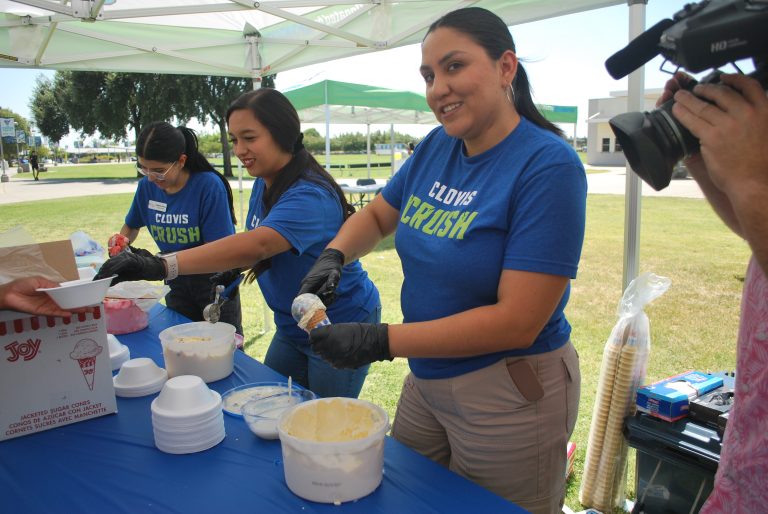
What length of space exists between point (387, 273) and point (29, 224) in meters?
8.66

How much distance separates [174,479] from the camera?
1108 mm

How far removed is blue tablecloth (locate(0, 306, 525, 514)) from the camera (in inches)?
39.8

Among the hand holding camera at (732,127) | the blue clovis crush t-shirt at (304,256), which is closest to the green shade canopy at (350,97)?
the blue clovis crush t-shirt at (304,256)

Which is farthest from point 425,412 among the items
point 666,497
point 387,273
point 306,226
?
point 387,273

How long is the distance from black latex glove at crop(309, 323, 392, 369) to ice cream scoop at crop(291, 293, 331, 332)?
66 millimetres

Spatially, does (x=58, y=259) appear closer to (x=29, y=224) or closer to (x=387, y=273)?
(x=387, y=273)

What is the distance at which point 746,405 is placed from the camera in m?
0.77

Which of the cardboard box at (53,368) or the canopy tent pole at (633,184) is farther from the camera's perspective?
the canopy tent pole at (633,184)

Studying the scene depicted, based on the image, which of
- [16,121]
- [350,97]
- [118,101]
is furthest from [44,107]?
[350,97]

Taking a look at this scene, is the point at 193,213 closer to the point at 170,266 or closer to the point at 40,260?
the point at 170,266

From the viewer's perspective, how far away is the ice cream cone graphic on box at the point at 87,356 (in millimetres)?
1368

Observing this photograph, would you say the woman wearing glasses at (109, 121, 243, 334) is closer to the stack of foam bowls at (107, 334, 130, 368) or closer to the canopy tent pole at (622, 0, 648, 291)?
the stack of foam bowls at (107, 334, 130, 368)

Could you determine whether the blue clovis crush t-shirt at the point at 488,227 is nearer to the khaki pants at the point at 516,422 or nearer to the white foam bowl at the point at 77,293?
the khaki pants at the point at 516,422

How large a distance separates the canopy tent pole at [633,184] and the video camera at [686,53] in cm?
113
